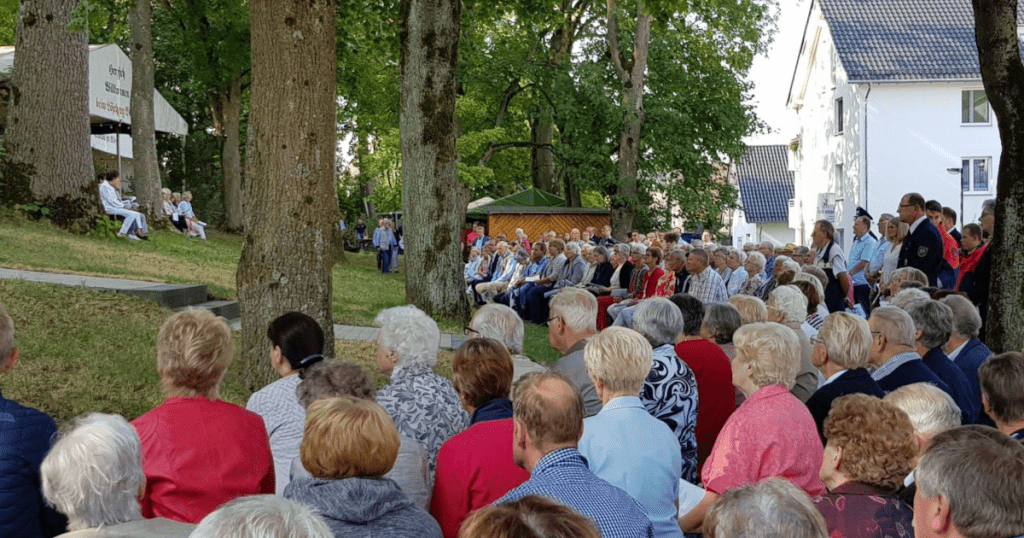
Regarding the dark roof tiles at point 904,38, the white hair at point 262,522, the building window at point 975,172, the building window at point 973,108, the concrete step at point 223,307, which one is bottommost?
the concrete step at point 223,307

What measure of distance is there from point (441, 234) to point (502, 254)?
8.43 metres

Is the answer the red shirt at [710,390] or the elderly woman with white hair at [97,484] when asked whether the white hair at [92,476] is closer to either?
the elderly woman with white hair at [97,484]

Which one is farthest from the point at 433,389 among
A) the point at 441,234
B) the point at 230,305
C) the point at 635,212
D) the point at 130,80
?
the point at 635,212

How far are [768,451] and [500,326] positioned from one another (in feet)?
5.83

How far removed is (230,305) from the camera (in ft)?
43.9

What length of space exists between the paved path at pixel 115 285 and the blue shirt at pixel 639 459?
6.60m

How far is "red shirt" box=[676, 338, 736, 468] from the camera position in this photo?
6535mm

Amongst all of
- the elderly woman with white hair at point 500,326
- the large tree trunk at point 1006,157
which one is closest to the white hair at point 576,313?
the elderly woman with white hair at point 500,326

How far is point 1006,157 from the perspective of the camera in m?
9.78

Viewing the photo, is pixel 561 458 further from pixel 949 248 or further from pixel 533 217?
pixel 533 217

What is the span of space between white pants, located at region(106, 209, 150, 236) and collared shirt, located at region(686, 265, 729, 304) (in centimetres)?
1047

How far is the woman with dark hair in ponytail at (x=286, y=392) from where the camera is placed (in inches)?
205

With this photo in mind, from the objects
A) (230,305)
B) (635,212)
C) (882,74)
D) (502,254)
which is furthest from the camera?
(882,74)

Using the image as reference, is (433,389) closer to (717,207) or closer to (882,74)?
(717,207)
